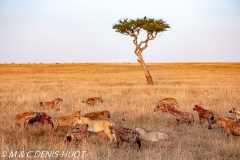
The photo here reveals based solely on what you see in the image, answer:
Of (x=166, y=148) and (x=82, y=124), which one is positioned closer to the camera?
(x=166, y=148)

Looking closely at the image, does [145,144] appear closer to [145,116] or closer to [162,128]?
[162,128]

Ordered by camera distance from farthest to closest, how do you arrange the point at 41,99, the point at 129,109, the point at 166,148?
the point at 41,99, the point at 129,109, the point at 166,148

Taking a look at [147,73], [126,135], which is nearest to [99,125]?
[126,135]

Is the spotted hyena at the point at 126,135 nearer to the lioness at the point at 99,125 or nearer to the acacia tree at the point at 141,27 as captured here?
the lioness at the point at 99,125

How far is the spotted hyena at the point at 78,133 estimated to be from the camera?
8664 millimetres

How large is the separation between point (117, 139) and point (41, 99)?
11.4m

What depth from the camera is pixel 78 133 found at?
28.7 ft

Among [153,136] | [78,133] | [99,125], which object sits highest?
[99,125]

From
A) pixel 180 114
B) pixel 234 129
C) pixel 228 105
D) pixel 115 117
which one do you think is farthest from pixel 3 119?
pixel 228 105

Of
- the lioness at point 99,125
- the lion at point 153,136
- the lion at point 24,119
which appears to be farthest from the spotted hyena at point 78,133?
the lion at point 24,119

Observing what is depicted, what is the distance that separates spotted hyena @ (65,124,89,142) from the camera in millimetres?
8664

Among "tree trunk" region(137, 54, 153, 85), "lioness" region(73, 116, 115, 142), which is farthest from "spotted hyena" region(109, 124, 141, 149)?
"tree trunk" region(137, 54, 153, 85)

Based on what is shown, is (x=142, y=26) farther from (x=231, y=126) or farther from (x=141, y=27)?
(x=231, y=126)

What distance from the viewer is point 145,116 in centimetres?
1277
